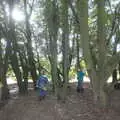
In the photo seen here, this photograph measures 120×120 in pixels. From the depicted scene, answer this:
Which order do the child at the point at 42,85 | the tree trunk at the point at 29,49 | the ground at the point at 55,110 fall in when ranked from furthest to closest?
1. the tree trunk at the point at 29,49
2. the child at the point at 42,85
3. the ground at the point at 55,110

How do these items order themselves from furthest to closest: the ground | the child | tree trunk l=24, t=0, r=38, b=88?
tree trunk l=24, t=0, r=38, b=88
the child
the ground

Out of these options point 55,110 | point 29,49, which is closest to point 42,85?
point 55,110

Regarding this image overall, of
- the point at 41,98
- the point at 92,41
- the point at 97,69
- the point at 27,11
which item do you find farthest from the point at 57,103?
the point at 27,11

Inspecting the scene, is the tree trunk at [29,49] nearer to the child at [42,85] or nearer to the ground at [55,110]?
the ground at [55,110]

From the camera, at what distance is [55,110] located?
13.6m

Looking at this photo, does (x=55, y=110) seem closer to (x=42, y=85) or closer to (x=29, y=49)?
(x=42, y=85)

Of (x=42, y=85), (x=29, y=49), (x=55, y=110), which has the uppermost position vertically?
(x=29, y=49)

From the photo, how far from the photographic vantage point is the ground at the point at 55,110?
12.7 metres

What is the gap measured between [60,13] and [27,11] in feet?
15.8

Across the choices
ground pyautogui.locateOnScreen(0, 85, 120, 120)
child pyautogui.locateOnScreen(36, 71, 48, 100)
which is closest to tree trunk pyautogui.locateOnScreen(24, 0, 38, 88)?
ground pyautogui.locateOnScreen(0, 85, 120, 120)

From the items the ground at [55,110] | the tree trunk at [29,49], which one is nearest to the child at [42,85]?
the ground at [55,110]

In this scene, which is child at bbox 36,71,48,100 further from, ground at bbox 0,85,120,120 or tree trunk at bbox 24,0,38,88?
tree trunk at bbox 24,0,38,88

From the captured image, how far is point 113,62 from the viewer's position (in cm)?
1177

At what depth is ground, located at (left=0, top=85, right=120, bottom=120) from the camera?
1273cm
